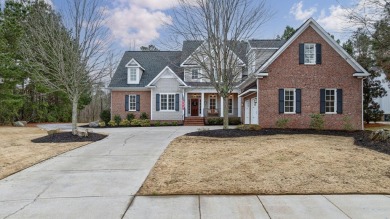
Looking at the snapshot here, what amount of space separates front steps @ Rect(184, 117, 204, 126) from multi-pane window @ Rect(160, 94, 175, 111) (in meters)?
1.84

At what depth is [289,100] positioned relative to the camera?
18422 millimetres

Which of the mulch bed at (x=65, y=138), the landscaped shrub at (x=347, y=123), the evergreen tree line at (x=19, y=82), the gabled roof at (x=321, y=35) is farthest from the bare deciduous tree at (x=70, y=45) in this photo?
the landscaped shrub at (x=347, y=123)

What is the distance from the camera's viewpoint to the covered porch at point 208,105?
2686 centimetres

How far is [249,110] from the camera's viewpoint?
71.9 ft

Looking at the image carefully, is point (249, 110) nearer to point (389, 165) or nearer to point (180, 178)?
Result: point (389, 165)

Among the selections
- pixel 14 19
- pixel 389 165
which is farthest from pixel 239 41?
pixel 14 19

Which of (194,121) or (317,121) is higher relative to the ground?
(317,121)

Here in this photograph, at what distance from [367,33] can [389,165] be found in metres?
7.74

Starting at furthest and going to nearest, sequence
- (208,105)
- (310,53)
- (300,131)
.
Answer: (208,105), (310,53), (300,131)

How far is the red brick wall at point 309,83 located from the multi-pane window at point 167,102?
33.7 ft

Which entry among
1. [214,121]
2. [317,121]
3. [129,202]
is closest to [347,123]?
[317,121]

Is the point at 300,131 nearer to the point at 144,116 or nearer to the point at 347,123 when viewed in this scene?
the point at 347,123

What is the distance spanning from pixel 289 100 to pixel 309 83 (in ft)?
5.25

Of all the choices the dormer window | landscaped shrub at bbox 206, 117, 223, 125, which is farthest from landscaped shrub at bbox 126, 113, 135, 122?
landscaped shrub at bbox 206, 117, 223, 125
